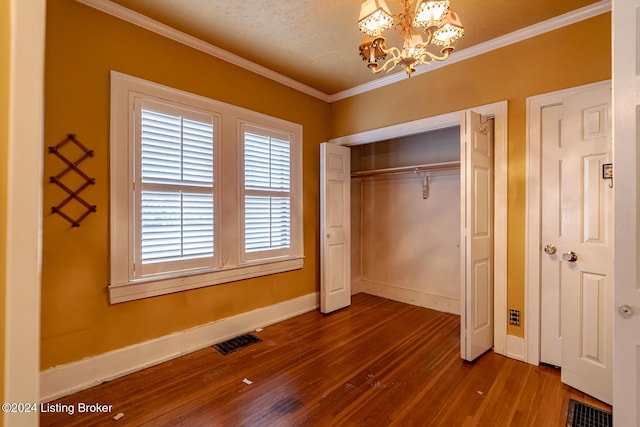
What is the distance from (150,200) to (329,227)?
2.04m

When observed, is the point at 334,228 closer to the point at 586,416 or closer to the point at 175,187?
the point at 175,187

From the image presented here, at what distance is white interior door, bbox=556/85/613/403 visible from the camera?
6.79 ft

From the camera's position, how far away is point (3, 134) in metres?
0.73

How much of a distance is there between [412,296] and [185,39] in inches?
160

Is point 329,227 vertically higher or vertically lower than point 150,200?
lower

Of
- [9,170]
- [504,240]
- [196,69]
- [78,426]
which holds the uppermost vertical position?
[196,69]

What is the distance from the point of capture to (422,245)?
4129mm

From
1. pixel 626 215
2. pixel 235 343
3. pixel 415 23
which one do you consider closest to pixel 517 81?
pixel 415 23

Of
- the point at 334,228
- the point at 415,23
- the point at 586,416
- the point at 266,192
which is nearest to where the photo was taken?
the point at 415,23

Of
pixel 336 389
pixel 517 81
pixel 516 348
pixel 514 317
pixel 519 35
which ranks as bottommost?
pixel 336 389

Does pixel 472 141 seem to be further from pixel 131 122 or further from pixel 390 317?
pixel 131 122

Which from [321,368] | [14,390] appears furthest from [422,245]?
[14,390]

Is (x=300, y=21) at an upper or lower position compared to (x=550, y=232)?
upper

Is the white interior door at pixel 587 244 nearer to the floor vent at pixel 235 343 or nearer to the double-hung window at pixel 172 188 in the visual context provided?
the floor vent at pixel 235 343
